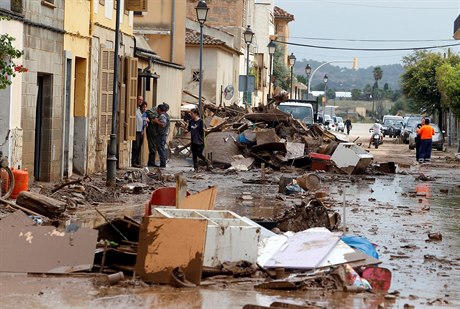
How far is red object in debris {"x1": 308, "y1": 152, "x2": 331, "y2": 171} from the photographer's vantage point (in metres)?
31.4

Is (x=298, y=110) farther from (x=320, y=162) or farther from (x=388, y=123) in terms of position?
(x=388, y=123)

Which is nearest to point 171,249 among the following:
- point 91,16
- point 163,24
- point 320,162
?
point 91,16

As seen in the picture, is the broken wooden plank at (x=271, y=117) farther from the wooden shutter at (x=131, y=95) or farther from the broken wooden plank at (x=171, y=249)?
the broken wooden plank at (x=171, y=249)

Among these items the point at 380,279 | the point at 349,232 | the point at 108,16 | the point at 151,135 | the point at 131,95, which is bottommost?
the point at 349,232

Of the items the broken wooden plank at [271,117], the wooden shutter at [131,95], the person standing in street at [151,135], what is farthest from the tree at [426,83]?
the wooden shutter at [131,95]

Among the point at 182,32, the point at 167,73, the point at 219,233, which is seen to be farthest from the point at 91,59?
the point at 182,32

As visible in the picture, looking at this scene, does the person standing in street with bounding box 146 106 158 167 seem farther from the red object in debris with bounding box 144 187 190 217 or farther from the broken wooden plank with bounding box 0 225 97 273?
the broken wooden plank with bounding box 0 225 97 273

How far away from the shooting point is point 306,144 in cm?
3456

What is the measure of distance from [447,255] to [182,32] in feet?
103

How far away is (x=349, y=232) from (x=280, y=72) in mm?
80161

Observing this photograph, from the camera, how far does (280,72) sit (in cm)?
9575

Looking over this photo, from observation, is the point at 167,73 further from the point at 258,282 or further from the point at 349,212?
the point at 258,282

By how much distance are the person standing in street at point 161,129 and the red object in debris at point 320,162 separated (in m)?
4.13

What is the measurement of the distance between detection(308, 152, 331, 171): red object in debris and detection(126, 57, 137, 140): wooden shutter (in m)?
5.31
